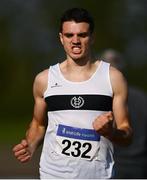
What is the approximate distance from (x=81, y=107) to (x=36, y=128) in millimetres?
495

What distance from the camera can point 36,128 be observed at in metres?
5.54

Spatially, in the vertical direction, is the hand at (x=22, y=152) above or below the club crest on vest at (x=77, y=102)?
below

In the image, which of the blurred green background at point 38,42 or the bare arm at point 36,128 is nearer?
the bare arm at point 36,128

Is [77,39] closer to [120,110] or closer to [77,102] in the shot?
[77,102]

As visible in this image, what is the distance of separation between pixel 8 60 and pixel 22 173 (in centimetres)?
869

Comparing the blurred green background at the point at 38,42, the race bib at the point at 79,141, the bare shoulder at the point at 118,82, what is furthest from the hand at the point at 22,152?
the blurred green background at the point at 38,42

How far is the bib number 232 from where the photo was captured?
17.0ft

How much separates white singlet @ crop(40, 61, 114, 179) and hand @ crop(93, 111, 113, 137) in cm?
31

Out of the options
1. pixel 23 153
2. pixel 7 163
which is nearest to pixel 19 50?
pixel 7 163

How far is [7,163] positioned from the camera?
12094 mm

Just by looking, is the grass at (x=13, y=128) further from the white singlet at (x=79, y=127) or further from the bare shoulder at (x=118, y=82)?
the bare shoulder at (x=118, y=82)

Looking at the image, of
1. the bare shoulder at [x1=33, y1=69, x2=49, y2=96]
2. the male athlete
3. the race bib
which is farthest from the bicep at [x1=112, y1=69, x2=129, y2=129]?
the bare shoulder at [x1=33, y1=69, x2=49, y2=96]

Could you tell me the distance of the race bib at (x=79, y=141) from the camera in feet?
16.9

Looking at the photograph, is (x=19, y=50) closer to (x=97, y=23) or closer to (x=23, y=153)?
(x=97, y=23)
